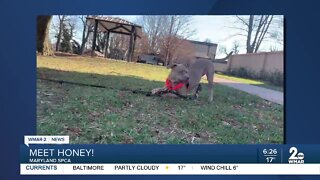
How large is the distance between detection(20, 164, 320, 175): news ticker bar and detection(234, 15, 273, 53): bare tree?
697 mm

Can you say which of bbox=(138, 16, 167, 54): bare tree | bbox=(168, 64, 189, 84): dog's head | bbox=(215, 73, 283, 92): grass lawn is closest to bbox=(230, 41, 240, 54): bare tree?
bbox=(215, 73, 283, 92): grass lawn

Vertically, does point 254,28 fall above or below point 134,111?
above

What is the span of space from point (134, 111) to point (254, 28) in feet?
2.83

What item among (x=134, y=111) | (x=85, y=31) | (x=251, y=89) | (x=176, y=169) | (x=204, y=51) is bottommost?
(x=176, y=169)

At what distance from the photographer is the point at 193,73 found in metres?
3.27

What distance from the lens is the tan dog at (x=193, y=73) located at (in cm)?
322

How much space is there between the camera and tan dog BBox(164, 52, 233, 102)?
3.22 m

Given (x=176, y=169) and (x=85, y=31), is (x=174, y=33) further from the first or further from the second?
(x=176, y=169)

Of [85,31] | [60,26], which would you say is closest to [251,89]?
[85,31]

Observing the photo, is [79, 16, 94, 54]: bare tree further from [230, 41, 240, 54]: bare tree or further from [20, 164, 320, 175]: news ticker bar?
[230, 41, 240, 54]: bare tree

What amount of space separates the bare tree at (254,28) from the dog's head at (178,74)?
400mm

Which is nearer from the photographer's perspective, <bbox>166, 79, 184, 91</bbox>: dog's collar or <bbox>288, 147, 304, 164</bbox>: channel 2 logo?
<bbox>288, 147, 304, 164</bbox>: channel 2 logo

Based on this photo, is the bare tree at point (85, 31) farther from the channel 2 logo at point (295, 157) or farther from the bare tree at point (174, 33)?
the channel 2 logo at point (295, 157)

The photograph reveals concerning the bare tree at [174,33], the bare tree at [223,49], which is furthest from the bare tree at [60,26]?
the bare tree at [223,49]
